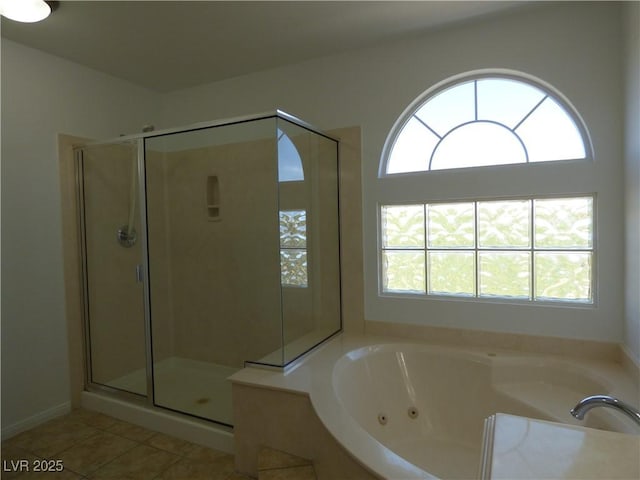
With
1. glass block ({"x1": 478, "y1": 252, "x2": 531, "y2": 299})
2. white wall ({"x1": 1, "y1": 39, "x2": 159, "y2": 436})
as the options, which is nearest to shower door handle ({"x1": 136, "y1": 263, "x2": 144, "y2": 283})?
white wall ({"x1": 1, "y1": 39, "x2": 159, "y2": 436})

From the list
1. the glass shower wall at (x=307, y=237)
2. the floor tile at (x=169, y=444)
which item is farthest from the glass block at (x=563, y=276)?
the floor tile at (x=169, y=444)

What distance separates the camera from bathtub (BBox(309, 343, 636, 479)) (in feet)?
6.24

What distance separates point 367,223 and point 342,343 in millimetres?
796

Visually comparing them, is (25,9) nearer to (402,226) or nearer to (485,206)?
(402,226)

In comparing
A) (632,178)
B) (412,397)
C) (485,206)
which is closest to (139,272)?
(412,397)

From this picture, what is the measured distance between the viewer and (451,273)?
246 cm

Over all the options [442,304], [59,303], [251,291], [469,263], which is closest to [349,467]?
[442,304]

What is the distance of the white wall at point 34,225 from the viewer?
2.31 metres

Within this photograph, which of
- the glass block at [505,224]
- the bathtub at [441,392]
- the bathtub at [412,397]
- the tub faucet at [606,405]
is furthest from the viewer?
the glass block at [505,224]

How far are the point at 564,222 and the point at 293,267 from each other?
5.16 feet

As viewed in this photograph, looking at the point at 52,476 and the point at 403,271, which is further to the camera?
the point at 403,271

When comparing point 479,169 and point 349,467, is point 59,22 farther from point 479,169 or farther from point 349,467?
point 349,467

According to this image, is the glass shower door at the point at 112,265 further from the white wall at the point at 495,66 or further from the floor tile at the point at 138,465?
the white wall at the point at 495,66

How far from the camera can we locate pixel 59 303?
8.56 feet
